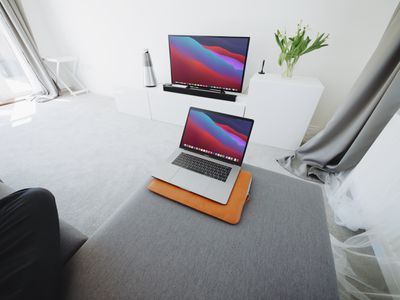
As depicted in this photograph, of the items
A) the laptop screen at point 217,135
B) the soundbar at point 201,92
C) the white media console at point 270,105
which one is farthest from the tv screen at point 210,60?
the laptop screen at point 217,135

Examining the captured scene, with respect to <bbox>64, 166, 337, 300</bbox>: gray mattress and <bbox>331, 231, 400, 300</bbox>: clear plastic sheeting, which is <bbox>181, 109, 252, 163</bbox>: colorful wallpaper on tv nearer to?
<bbox>64, 166, 337, 300</bbox>: gray mattress

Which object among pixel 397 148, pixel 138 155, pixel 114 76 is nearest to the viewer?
pixel 397 148

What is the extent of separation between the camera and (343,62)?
64.4 inches

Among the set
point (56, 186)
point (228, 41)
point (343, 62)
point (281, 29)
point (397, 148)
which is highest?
point (281, 29)

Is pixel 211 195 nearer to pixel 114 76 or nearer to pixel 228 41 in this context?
pixel 228 41

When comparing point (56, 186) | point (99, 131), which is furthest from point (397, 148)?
point (99, 131)

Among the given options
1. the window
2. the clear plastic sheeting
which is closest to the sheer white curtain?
the clear plastic sheeting

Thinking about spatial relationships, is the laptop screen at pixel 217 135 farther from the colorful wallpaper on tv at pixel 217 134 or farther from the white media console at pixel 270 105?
the white media console at pixel 270 105

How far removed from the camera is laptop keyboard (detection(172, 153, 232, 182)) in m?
0.86

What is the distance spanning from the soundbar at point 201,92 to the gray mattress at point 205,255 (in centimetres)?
138

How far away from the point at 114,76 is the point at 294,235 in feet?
10.8

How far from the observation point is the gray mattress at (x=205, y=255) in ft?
1.68

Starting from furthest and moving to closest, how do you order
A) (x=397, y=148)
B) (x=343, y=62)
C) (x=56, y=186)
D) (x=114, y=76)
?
(x=114, y=76) → (x=343, y=62) → (x=56, y=186) → (x=397, y=148)

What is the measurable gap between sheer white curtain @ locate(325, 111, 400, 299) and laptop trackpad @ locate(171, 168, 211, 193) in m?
0.87
